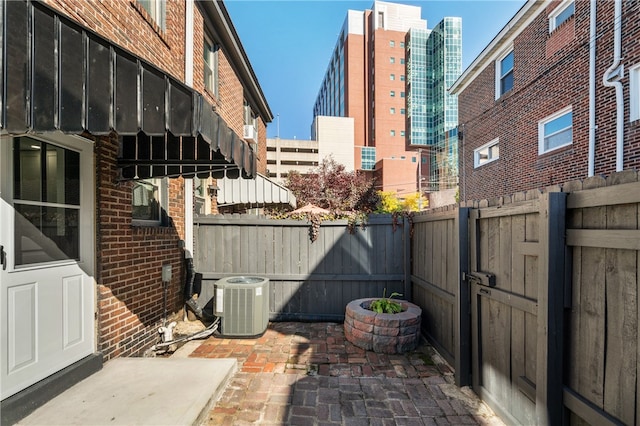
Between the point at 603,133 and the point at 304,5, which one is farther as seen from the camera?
the point at 304,5

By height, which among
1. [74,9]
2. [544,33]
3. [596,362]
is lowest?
[596,362]

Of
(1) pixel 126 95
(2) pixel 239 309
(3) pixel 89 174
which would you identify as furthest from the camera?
(2) pixel 239 309

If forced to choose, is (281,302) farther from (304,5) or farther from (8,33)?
(304,5)

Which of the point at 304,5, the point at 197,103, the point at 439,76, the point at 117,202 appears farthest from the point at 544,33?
the point at 439,76

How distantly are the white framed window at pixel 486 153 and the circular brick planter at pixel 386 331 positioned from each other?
10.0m

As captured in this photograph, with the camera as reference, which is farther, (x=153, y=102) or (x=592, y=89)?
(x=592, y=89)

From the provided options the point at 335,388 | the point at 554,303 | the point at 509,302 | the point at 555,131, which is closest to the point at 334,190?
the point at 555,131

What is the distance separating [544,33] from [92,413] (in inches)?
520

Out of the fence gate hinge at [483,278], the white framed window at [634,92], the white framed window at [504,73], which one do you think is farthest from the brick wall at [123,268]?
the white framed window at [504,73]

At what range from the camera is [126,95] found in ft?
6.15

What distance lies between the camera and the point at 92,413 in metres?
2.27

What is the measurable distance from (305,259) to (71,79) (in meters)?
3.95

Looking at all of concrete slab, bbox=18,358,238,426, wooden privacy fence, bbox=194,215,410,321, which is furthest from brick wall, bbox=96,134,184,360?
wooden privacy fence, bbox=194,215,410,321

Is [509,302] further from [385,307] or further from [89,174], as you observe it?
[89,174]
